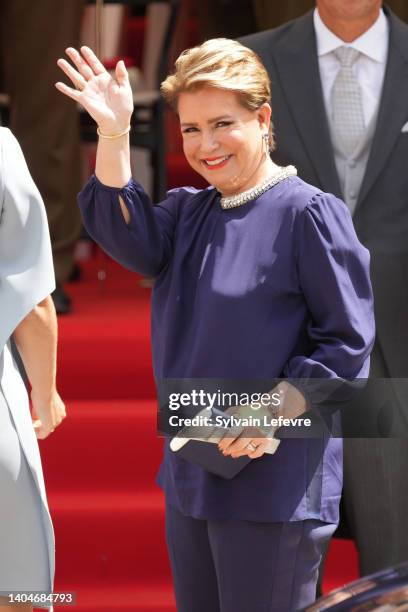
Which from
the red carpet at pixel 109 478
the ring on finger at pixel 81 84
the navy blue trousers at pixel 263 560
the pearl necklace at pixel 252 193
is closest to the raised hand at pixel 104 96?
the ring on finger at pixel 81 84

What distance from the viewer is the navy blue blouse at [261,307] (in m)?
2.57

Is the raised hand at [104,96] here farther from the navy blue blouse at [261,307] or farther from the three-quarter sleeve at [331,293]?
the three-quarter sleeve at [331,293]

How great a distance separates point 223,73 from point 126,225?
33 centimetres

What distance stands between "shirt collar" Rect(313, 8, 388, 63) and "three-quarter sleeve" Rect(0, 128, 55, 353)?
107 cm

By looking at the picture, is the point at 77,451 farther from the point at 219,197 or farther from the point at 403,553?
the point at 219,197

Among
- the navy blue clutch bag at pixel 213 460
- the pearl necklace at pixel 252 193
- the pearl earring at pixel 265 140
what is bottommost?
the navy blue clutch bag at pixel 213 460

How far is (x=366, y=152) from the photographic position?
3.39m

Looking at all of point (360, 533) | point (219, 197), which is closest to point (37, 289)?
point (219, 197)

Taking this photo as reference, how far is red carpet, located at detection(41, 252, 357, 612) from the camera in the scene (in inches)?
167

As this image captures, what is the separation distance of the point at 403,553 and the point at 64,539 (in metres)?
1.24

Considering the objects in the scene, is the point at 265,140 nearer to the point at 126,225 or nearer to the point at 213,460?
the point at 126,225

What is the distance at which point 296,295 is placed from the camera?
260 centimetres

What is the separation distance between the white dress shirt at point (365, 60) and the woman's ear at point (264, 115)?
755 mm

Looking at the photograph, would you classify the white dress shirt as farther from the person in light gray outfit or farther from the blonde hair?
the person in light gray outfit
